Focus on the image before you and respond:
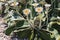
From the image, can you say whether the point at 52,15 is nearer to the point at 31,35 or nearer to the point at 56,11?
the point at 56,11

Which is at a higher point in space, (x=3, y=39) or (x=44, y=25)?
(x=44, y=25)

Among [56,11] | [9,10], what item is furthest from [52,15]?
[9,10]

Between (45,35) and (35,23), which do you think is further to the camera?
(35,23)

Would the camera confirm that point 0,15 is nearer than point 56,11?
No

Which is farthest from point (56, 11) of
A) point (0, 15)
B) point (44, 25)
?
point (0, 15)

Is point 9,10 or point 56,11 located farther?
point 9,10

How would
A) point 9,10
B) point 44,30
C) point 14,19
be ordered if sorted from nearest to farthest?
point 44,30
point 14,19
point 9,10

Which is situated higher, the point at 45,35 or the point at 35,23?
the point at 35,23

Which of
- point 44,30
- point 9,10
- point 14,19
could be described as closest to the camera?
point 44,30

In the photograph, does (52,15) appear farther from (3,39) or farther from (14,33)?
(3,39)
